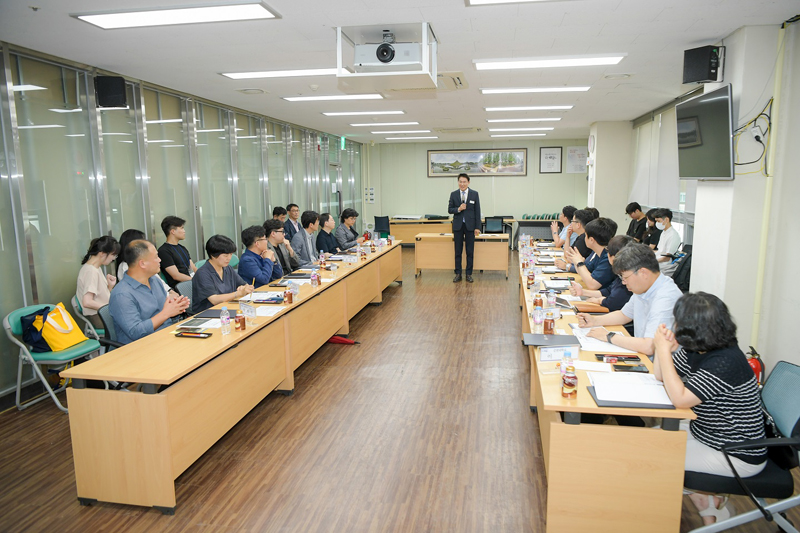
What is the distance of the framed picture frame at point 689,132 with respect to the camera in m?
4.66

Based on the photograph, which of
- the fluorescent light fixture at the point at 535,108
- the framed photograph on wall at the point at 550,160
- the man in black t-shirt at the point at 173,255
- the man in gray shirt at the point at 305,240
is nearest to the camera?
the man in black t-shirt at the point at 173,255

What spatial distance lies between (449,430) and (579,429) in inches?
62.2

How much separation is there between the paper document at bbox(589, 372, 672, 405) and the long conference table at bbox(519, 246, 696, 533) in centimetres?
6

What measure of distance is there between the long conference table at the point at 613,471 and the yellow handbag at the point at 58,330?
389cm

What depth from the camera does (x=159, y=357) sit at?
3.07 metres

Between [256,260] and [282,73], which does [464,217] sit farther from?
[256,260]

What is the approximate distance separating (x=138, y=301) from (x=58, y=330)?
1007 millimetres

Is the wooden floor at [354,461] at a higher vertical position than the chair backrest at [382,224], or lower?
lower

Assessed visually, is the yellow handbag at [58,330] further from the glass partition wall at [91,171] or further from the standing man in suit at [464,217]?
the standing man in suit at [464,217]

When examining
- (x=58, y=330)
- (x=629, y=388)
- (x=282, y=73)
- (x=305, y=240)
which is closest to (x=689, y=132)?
(x=629, y=388)

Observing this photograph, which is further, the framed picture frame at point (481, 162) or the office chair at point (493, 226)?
the framed picture frame at point (481, 162)

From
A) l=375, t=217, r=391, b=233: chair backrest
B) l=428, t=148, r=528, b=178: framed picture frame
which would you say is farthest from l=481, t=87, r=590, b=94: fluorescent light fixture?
l=428, t=148, r=528, b=178: framed picture frame

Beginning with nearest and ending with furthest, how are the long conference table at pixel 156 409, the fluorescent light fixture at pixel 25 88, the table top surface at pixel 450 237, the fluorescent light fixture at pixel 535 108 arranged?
the long conference table at pixel 156 409 → the fluorescent light fixture at pixel 25 88 → the fluorescent light fixture at pixel 535 108 → the table top surface at pixel 450 237

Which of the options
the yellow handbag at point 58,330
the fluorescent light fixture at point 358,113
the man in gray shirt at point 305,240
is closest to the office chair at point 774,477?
the yellow handbag at point 58,330
